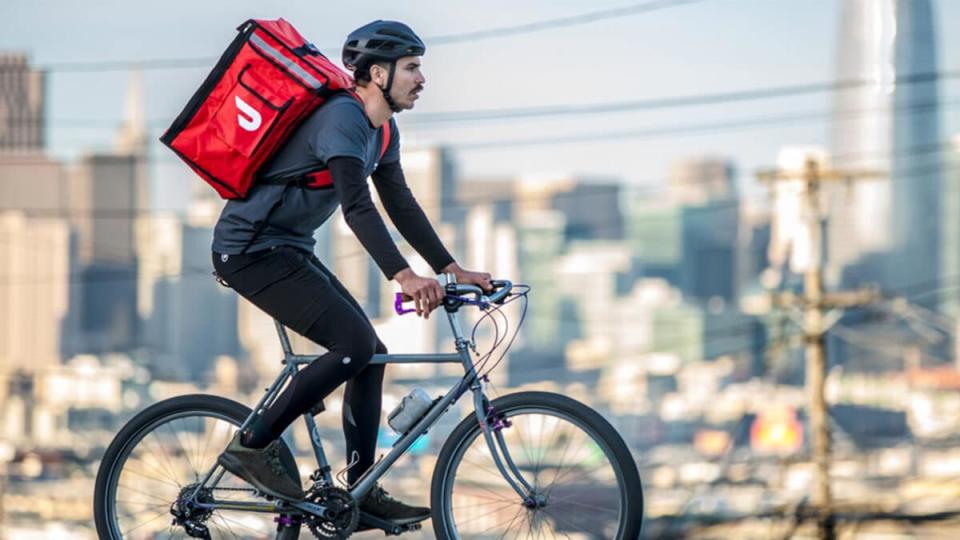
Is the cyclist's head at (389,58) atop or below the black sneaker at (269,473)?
atop

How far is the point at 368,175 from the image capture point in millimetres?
4355

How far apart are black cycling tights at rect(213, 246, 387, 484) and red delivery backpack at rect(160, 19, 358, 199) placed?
0.24 meters

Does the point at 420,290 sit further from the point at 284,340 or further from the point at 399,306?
the point at 284,340

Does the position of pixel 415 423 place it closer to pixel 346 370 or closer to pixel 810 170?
pixel 346 370

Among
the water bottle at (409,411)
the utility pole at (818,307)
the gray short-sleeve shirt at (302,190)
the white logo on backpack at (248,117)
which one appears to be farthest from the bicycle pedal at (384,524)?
the utility pole at (818,307)

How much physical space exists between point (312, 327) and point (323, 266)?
22 cm

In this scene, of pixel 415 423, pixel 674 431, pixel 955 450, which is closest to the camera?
pixel 415 423

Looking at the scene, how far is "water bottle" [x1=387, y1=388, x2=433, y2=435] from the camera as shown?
450cm

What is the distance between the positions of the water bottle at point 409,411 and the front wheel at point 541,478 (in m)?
0.17

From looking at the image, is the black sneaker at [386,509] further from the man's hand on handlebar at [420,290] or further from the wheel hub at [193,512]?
the man's hand on handlebar at [420,290]

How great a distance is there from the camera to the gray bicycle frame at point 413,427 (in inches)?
170

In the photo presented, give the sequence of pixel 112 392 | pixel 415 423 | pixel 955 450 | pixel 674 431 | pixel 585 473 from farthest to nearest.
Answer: pixel 674 431 < pixel 112 392 < pixel 955 450 < pixel 415 423 < pixel 585 473

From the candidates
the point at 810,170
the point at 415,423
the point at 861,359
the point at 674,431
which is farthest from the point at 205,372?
the point at 415,423

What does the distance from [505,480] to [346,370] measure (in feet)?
1.79
